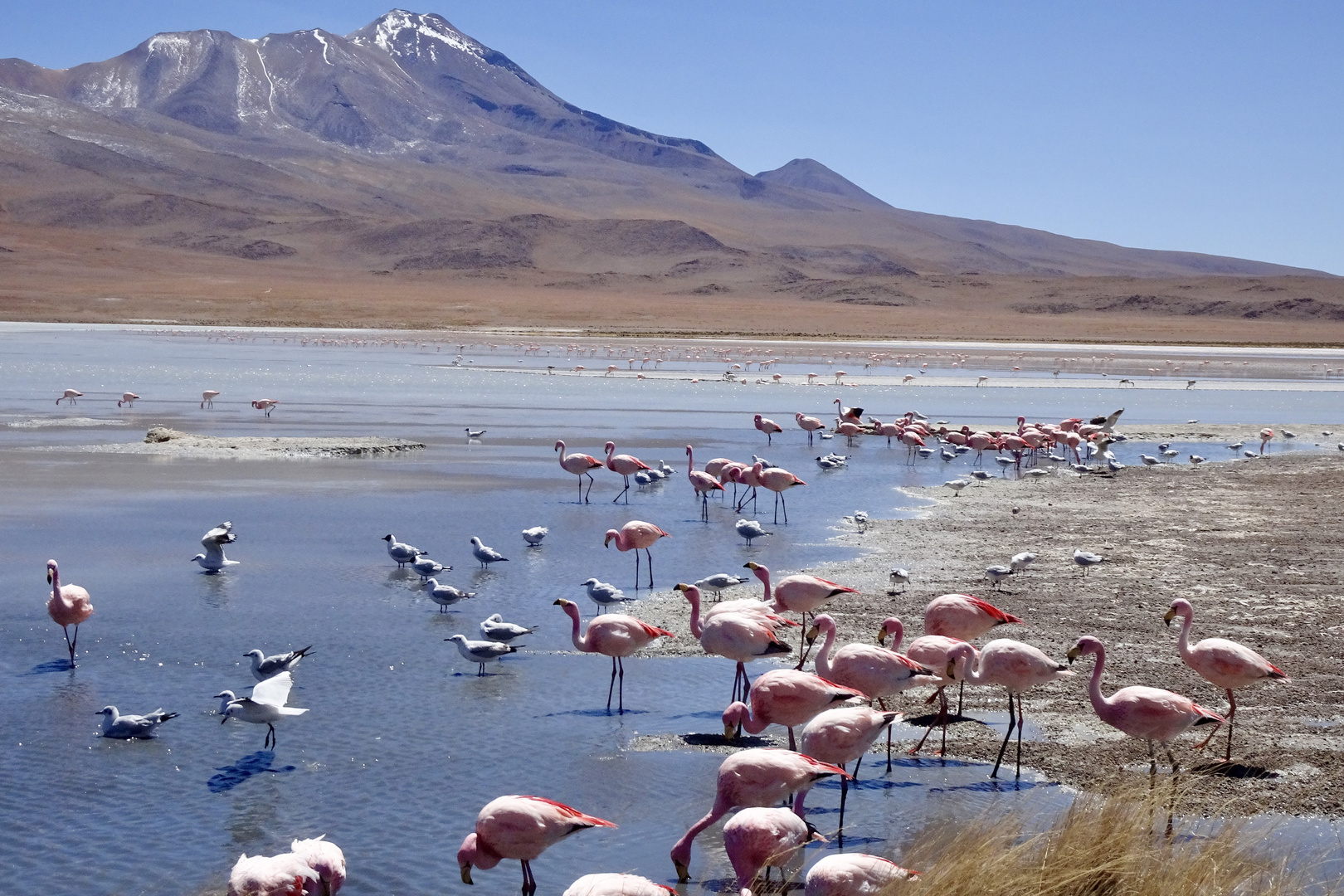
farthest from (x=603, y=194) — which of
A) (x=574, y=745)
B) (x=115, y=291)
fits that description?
(x=574, y=745)

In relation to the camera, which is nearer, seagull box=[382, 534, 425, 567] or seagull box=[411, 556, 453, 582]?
seagull box=[411, 556, 453, 582]

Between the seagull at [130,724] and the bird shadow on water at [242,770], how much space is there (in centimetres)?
45

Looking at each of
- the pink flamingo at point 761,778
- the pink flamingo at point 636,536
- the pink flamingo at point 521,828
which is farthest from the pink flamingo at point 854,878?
the pink flamingo at point 636,536

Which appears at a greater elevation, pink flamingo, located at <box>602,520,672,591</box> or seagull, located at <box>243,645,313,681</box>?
pink flamingo, located at <box>602,520,672,591</box>

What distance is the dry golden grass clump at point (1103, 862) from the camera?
13.7 feet

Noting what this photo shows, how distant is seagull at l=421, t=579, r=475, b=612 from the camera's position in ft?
29.3

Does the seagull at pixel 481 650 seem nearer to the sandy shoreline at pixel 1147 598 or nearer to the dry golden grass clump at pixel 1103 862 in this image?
the sandy shoreline at pixel 1147 598

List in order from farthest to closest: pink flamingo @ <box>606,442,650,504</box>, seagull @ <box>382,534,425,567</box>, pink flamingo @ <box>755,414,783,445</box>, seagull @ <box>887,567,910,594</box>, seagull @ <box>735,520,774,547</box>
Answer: pink flamingo @ <box>755,414,783,445</box>, pink flamingo @ <box>606,442,650,504</box>, seagull @ <box>735,520,774,547</box>, seagull @ <box>382,534,425,567</box>, seagull @ <box>887,567,910,594</box>

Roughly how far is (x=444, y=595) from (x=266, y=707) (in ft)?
8.99

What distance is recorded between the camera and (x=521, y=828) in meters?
4.74

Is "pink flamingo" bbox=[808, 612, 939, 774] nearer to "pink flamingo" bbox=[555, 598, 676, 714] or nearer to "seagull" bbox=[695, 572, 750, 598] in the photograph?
"pink flamingo" bbox=[555, 598, 676, 714]

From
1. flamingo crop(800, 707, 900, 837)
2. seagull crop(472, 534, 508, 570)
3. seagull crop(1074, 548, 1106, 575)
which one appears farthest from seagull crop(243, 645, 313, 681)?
seagull crop(1074, 548, 1106, 575)

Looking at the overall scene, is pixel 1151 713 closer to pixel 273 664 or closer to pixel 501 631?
pixel 501 631

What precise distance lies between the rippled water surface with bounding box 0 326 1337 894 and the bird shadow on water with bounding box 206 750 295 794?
0.05 ft
